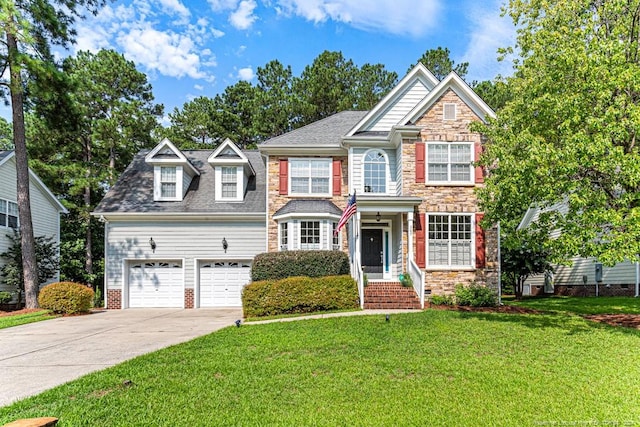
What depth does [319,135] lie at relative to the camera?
57.7ft

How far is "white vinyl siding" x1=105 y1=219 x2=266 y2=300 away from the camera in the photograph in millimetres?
17359

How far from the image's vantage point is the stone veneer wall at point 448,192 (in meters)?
14.6

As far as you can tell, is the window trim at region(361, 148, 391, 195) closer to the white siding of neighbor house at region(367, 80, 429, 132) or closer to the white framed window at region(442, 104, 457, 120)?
the white siding of neighbor house at region(367, 80, 429, 132)

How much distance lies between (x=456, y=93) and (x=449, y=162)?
2658 millimetres

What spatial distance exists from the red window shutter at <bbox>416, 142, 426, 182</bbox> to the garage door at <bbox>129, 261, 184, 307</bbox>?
1073 cm

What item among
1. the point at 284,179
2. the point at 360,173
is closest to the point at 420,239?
the point at 360,173

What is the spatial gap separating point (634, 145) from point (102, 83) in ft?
91.0

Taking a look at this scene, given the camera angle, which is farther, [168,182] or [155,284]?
[168,182]

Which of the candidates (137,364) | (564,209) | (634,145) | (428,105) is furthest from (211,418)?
(564,209)

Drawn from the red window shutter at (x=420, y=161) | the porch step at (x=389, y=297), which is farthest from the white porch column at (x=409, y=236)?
the red window shutter at (x=420, y=161)

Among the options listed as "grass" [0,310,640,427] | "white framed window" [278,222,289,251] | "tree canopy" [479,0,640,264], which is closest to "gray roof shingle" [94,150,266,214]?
"white framed window" [278,222,289,251]

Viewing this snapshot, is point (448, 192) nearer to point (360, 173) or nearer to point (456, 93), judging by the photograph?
point (360, 173)

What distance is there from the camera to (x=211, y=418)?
4.57m

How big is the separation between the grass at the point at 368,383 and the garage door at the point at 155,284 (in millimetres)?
9517
